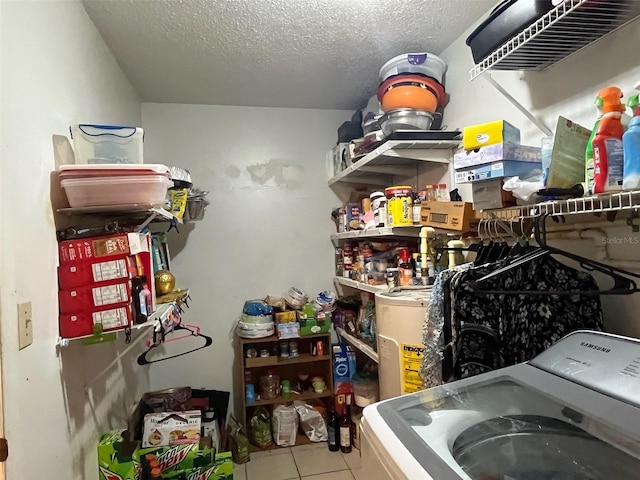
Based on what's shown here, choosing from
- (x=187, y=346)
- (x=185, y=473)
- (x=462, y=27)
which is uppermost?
(x=462, y=27)

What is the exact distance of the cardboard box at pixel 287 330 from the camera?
2.71m

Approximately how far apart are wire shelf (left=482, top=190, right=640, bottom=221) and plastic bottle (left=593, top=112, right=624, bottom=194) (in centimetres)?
3

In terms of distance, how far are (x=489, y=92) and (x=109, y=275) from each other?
175 centimetres

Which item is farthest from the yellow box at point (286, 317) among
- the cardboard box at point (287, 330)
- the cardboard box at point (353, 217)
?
the cardboard box at point (353, 217)

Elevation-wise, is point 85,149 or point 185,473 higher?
point 85,149

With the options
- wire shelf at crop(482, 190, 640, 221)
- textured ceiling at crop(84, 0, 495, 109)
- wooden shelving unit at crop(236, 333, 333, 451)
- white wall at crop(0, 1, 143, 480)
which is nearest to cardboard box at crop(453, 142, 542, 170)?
wire shelf at crop(482, 190, 640, 221)

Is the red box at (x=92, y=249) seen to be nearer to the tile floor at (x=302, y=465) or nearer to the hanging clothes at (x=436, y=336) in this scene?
the hanging clothes at (x=436, y=336)

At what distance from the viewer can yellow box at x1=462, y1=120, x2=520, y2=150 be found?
4.26ft

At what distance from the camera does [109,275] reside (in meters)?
1.39

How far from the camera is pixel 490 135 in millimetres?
1325

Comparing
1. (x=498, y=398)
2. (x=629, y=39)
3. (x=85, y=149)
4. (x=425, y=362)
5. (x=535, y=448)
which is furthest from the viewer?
(x=85, y=149)

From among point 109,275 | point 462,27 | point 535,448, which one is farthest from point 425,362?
point 462,27

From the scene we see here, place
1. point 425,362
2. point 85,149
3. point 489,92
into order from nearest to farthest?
point 425,362
point 85,149
point 489,92

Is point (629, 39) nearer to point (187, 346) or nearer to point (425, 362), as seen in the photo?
point (425, 362)
